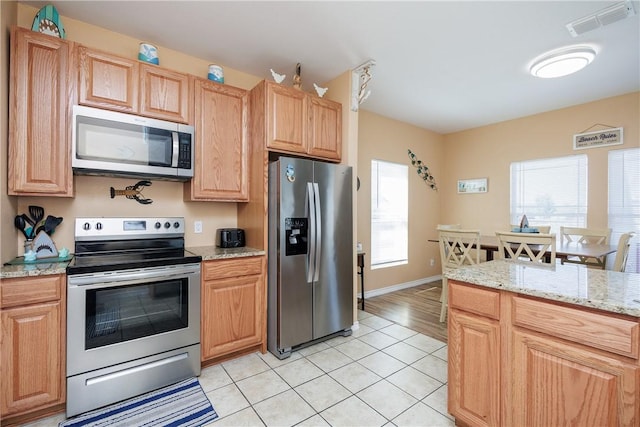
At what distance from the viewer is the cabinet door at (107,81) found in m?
2.03

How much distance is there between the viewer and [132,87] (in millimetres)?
2189

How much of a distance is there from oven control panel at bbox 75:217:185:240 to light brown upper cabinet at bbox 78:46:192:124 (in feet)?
2.79

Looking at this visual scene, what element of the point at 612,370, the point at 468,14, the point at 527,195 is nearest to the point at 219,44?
the point at 468,14

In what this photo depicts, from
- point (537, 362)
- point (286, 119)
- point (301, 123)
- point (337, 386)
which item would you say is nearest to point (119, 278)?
point (337, 386)

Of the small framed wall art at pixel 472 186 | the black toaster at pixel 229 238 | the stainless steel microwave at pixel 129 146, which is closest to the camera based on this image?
the stainless steel microwave at pixel 129 146

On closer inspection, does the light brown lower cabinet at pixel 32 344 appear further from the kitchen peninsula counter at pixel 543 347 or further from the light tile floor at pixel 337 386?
the kitchen peninsula counter at pixel 543 347

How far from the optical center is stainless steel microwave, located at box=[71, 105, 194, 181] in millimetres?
2014

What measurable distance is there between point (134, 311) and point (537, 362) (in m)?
2.37

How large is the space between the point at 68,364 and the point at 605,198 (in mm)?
5658

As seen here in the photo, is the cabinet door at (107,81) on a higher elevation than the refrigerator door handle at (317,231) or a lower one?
higher

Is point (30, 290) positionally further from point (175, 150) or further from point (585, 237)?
point (585, 237)

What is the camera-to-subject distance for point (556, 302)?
1.26 meters

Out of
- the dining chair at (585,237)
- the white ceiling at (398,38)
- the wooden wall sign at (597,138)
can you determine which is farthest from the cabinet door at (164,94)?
the wooden wall sign at (597,138)

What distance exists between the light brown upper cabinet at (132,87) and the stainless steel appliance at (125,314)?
0.89 metres
